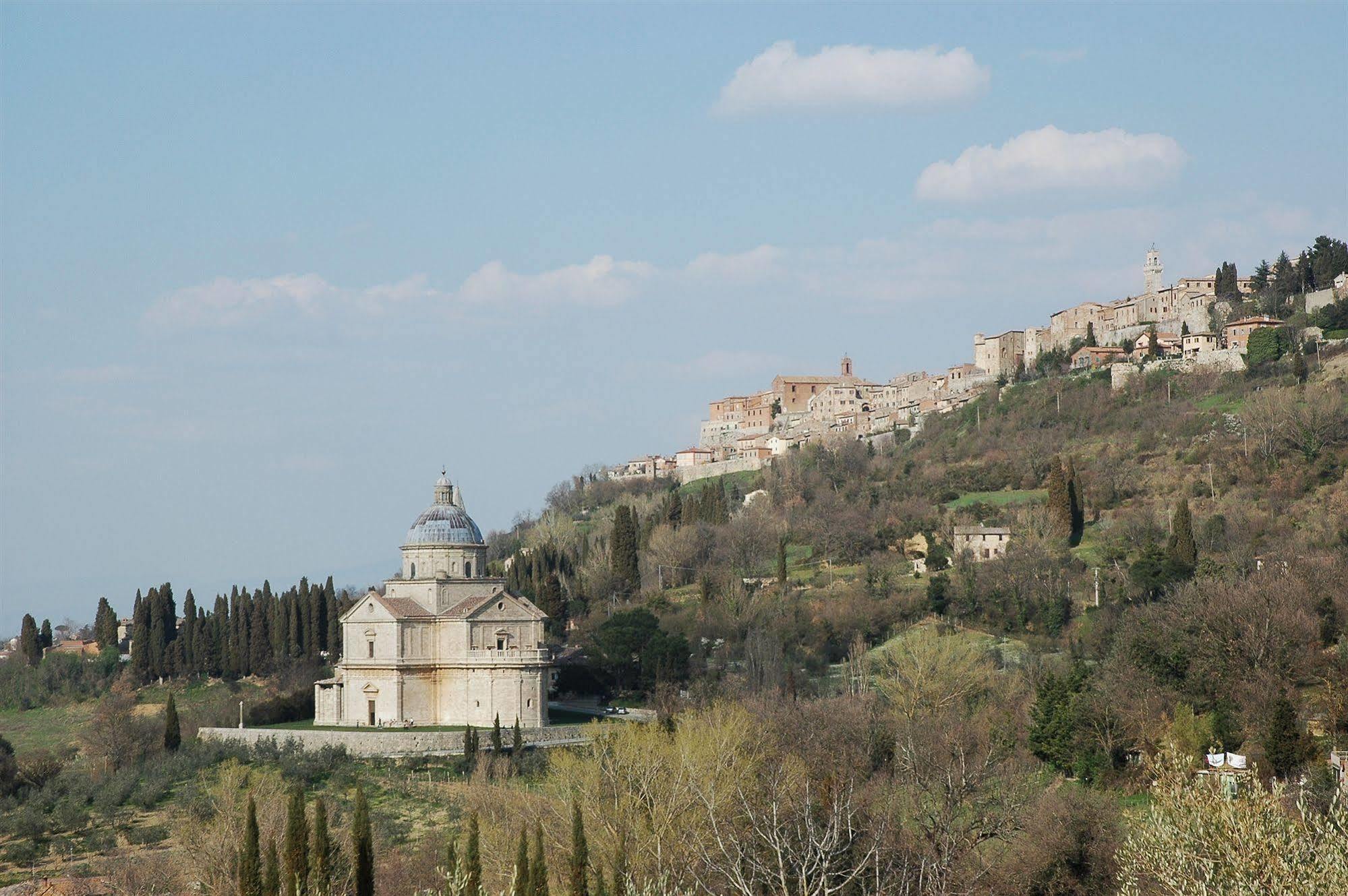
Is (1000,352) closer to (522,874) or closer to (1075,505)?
(1075,505)

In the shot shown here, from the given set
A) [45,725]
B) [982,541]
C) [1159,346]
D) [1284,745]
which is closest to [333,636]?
[45,725]

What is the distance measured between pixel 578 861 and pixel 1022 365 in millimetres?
78919

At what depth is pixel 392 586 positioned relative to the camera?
168 feet

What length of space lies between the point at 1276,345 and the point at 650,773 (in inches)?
2313

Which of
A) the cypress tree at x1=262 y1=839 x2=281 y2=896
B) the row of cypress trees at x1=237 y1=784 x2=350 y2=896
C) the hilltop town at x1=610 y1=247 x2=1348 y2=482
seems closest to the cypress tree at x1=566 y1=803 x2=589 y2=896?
the row of cypress trees at x1=237 y1=784 x2=350 y2=896

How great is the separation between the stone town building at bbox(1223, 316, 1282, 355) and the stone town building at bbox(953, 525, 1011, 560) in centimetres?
2360

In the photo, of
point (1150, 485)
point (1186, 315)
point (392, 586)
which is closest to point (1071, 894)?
point (392, 586)

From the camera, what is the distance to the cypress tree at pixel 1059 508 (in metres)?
65.1

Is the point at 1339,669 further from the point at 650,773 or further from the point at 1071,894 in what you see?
the point at 650,773

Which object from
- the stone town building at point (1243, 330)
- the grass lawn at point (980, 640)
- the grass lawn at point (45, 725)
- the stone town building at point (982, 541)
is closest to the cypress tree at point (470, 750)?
the grass lawn at point (980, 640)

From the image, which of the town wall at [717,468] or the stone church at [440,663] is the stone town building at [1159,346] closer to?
the town wall at [717,468]

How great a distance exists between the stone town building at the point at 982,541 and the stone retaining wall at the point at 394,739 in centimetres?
2571

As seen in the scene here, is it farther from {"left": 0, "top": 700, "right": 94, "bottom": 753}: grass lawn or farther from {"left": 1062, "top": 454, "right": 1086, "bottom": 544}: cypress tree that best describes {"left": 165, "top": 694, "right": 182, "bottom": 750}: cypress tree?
{"left": 1062, "top": 454, "right": 1086, "bottom": 544}: cypress tree

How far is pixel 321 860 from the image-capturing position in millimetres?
25734
